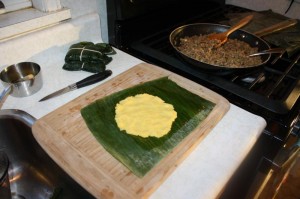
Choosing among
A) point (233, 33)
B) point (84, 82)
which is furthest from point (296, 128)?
point (84, 82)

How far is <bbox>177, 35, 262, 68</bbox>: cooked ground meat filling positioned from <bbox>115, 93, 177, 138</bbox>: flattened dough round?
28 centimetres

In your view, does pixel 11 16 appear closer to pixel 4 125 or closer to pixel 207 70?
pixel 4 125

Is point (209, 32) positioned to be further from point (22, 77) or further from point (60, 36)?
point (22, 77)

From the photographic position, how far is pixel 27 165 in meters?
0.79

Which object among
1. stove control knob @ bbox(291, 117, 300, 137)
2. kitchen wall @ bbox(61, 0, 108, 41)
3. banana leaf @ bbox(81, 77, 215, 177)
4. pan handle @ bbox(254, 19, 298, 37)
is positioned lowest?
stove control knob @ bbox(291, 117, 300, 137)

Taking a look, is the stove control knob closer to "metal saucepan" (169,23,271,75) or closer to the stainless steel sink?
"metal saucepan" (169,23,271,75)

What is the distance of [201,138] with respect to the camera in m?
0.59

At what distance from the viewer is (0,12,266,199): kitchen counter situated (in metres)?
0.51

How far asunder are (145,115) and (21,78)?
0.44m

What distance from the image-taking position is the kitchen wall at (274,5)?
1310mm

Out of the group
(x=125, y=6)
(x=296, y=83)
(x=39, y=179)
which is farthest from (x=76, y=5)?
(x=296, y=83)

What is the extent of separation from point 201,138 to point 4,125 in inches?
21.9

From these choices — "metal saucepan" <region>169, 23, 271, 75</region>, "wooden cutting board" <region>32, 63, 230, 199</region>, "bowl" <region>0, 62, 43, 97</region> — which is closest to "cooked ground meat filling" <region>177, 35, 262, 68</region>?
"metal saucepan" <region>169, 23, 271, 75</region>

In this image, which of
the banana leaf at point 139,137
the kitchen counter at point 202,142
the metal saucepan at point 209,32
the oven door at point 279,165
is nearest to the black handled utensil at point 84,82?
the kitchen counter at point 202,142
